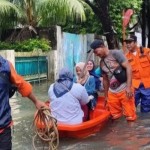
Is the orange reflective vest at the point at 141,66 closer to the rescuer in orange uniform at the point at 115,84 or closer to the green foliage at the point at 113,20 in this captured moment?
the rescuer in orange uniform at the point at 115,84

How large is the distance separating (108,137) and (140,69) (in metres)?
1.73

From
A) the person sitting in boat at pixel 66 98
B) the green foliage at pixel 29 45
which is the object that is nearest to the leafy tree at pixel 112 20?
the green foliage at pixel 29 45

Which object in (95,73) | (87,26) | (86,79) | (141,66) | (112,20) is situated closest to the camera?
(86,79)

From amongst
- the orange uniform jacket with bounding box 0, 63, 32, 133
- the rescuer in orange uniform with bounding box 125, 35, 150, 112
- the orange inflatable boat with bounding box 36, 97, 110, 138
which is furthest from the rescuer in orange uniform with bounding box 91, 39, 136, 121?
the orange uniform jacket with bounding box 0, 63, 32, 133

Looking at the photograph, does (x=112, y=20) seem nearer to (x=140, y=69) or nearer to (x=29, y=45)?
(x=29, y=45)

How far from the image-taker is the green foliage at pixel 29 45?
1731cm

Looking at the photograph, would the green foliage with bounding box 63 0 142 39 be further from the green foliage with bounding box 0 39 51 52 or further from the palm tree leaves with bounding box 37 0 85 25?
the green foliage with bounding box 0 39 51 52

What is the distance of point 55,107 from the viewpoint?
7.17 meters

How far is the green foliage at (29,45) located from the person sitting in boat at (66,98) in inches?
405

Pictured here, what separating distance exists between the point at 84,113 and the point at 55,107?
101 centimetres

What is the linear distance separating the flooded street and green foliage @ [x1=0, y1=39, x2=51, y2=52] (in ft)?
25.3

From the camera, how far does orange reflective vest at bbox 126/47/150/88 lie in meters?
8.78

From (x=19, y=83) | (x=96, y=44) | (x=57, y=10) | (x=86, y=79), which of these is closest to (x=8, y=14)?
(x=57, y=10)

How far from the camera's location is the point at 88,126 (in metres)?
7.34
